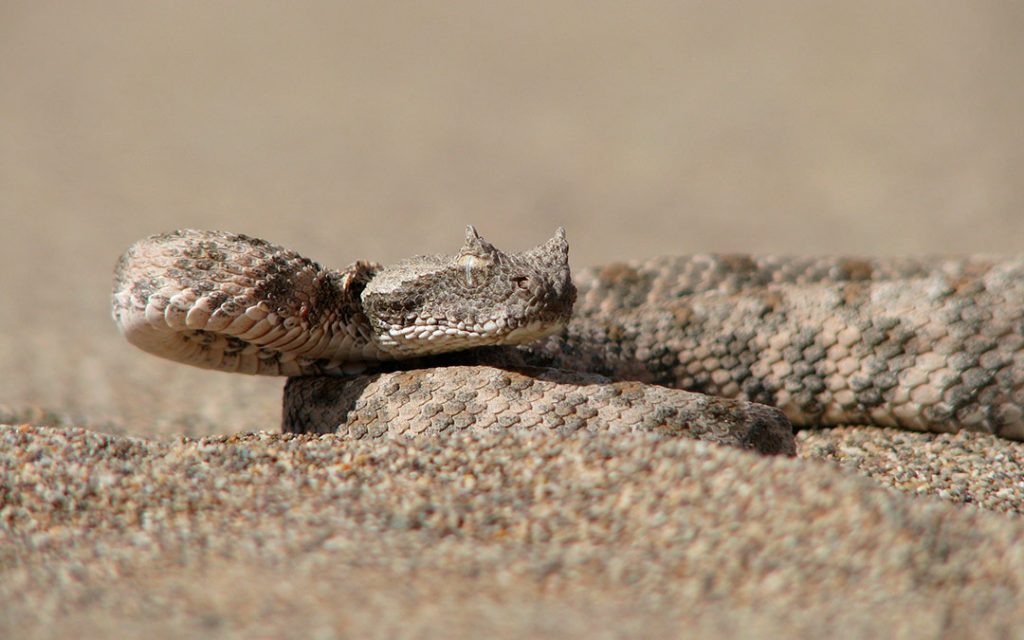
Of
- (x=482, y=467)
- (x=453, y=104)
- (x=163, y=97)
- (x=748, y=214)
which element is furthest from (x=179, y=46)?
(x=482, y=467)

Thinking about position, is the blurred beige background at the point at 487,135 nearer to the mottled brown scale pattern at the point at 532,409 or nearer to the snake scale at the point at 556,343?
the snake scale at the point at 556,343

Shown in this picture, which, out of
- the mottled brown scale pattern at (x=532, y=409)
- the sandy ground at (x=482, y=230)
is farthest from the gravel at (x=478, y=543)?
the mottled brown scale pattern at (x=532, y=409)

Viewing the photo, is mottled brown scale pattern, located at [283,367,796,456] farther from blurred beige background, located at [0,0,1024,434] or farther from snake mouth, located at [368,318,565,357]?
blurred beige background, located at [0,0,1024,434]

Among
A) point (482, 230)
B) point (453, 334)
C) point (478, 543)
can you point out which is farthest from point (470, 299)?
point (482, 230)

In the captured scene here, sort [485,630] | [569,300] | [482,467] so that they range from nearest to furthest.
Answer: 1. [485,630]
2. [482,467]
3. [569,300]

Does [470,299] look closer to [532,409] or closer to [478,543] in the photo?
[532,409]

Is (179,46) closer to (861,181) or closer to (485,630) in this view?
(861,181)

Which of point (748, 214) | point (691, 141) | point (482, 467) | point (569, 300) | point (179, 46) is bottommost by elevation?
point (482, 467)
